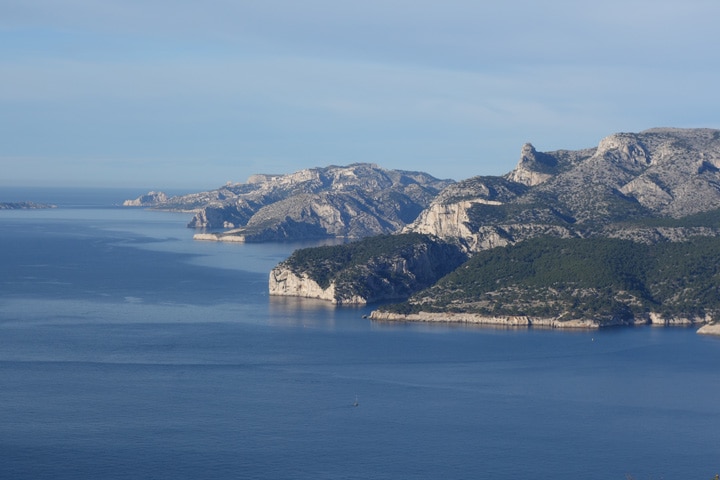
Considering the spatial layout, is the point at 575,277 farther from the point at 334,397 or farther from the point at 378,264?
the point at 334,397

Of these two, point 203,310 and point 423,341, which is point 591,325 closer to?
point 423,341

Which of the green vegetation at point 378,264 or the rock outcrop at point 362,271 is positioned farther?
the green vegetation at point 378,264

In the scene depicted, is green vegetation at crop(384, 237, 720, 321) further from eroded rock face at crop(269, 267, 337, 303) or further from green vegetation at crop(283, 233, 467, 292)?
eroded rock face at crop(269, 267, 337, 303)

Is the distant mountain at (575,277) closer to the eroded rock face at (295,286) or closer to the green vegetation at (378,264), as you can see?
the eroded rock face at (295,286)

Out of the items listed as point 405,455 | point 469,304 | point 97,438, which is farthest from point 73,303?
point 405,455

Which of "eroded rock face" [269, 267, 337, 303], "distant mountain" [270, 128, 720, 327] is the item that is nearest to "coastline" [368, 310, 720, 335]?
"distant mountain" [270, 128, 720, 327]

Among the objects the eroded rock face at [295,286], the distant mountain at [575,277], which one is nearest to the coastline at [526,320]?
the distant mountain at [575,277]
